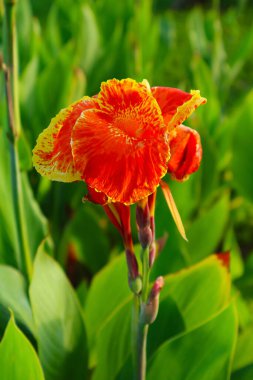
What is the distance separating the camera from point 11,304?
0.82m

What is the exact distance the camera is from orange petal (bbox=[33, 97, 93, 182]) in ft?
1.75

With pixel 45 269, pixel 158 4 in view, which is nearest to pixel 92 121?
pixel 45 269

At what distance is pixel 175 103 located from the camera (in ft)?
1.83

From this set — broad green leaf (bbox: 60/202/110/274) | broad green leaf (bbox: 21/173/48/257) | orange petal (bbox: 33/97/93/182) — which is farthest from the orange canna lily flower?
broad green leaf (bbox: 60/202/110/274)

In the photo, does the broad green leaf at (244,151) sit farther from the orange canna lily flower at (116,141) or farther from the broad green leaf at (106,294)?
the orange canna lily flower at (116,141)

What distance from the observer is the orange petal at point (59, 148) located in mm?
534

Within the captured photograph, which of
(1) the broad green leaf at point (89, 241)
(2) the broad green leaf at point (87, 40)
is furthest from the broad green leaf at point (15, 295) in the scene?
(2) the broad green leaf at point (87, 40)

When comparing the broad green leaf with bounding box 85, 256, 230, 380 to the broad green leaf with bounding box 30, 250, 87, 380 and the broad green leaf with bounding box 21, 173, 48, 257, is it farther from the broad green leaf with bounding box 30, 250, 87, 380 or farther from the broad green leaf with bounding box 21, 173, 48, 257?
the broad green leaf with bounding box 21, 173, 48, 257

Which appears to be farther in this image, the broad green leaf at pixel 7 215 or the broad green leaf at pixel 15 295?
the broad green leaf at pixel 7 215

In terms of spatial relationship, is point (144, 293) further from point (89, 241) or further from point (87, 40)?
point (87, 40)

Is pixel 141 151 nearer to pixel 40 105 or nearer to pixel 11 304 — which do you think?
pixel 11 304

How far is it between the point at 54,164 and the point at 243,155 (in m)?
0.86

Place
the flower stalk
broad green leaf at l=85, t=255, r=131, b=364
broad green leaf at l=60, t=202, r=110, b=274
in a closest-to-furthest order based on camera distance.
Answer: the flower stalk, broad green leaf at l=85, t=255, r=131, b=364, broad green leaf at l=60, t=202, r=110, b=274

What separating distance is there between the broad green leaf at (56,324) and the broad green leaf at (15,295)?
0.14 ft
